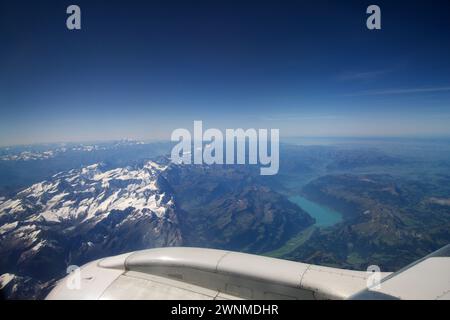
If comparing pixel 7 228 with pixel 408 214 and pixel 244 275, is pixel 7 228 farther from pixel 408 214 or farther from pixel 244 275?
pixel 408 214

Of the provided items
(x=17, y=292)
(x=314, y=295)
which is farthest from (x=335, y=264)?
(x=17, y=292)

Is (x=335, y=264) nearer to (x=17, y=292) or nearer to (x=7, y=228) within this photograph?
(x=17, y=292)
